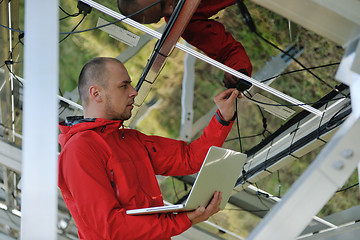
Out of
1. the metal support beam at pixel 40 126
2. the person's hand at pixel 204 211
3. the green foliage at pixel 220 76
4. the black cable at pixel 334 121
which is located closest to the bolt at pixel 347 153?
the metal support beam at pixel 40 126

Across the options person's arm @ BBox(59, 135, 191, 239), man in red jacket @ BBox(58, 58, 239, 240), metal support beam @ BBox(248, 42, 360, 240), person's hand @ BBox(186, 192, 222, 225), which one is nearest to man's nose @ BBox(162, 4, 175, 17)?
man in red jacket @ BBox(58, 58, 239, 240)

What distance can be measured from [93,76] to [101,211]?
71cm

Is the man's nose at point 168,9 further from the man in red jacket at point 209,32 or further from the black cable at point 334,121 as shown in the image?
the black cable at point 334,121

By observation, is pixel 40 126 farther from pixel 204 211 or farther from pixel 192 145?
pixel 192 145

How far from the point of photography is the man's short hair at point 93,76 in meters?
2.64

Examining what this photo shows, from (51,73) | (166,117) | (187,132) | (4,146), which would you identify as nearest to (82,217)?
(51,73)

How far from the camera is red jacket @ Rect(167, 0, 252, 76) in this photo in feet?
10.1

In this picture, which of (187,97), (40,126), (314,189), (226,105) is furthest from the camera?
(187,97)

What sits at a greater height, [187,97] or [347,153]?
[347,153]

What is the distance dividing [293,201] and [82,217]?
3.31 feet

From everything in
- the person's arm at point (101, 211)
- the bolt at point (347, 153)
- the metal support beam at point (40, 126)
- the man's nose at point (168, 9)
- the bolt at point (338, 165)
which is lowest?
the person's arm at point (101, 211)

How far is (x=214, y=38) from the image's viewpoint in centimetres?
315

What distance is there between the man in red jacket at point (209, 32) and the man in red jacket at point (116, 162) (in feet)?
1.42

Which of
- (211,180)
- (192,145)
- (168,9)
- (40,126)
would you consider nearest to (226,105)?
(192,145)
